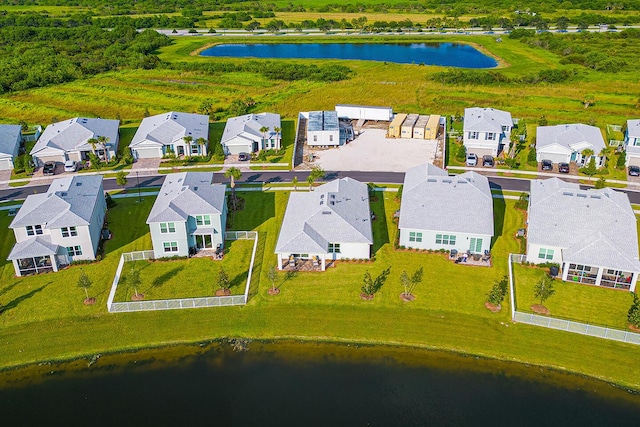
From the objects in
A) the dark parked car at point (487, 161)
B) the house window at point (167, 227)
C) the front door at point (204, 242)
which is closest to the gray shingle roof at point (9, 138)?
the house window at point (167, 227)

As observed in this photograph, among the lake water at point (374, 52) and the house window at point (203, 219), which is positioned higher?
the lake water at point (374, 52)

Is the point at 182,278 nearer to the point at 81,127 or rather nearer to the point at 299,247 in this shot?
the point at 299,247

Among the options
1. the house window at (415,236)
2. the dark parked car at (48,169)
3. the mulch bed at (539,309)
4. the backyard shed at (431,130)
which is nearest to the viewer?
the mulch bed at (539,309)

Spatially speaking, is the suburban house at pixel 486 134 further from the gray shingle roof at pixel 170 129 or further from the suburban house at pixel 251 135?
the gray shingle roof at pixel 170 129

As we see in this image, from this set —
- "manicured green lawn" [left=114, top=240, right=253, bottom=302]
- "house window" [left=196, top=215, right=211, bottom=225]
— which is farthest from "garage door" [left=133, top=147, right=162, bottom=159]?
"manicured green lawn" [left=114, top=240, right=253, bottom=302]

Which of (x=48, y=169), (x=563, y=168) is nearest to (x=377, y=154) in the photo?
(x=563, y=168)

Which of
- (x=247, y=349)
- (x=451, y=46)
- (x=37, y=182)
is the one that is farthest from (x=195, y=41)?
(x=247, y=349)

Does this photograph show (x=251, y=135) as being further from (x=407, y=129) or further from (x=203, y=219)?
(x=203, y=219)
